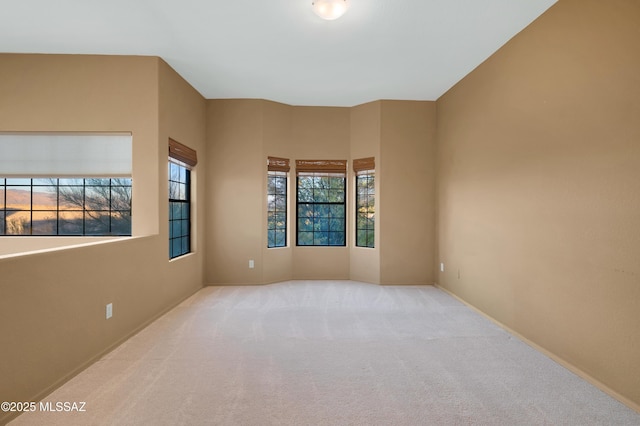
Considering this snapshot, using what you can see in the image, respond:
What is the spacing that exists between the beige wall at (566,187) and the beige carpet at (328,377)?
33cm

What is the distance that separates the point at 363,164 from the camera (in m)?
5.32

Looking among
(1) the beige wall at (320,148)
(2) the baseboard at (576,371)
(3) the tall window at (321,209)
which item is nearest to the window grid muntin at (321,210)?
(3) the tall window at (321,209)

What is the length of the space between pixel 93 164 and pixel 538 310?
4.68 m

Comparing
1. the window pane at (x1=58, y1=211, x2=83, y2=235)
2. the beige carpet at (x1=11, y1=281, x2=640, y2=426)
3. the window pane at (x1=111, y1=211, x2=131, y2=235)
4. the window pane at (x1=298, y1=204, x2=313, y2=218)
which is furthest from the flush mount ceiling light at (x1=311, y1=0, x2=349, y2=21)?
the window pane at (x1=58, y1=211, x2=83, y2=235)

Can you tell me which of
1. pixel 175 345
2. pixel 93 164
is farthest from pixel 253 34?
pixel 175 345

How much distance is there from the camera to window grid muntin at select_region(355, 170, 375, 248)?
536 cm

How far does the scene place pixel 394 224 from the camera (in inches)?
203

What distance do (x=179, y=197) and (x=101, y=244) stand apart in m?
1.77

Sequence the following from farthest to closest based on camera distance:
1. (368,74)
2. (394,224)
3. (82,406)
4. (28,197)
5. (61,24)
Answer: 1. (394,224)
2. (368,74)
3. (28,197)
4. (61,24)
5. (82,406)

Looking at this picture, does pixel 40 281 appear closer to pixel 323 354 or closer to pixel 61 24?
pixel 323 354

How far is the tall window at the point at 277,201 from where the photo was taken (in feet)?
17.3

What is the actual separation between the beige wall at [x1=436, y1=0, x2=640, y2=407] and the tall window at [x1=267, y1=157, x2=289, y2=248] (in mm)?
2884

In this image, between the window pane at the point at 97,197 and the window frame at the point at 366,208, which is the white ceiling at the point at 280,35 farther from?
the window frame at the point at 366,208

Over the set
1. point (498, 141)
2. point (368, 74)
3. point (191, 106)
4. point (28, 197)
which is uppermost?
point (368, 74)
